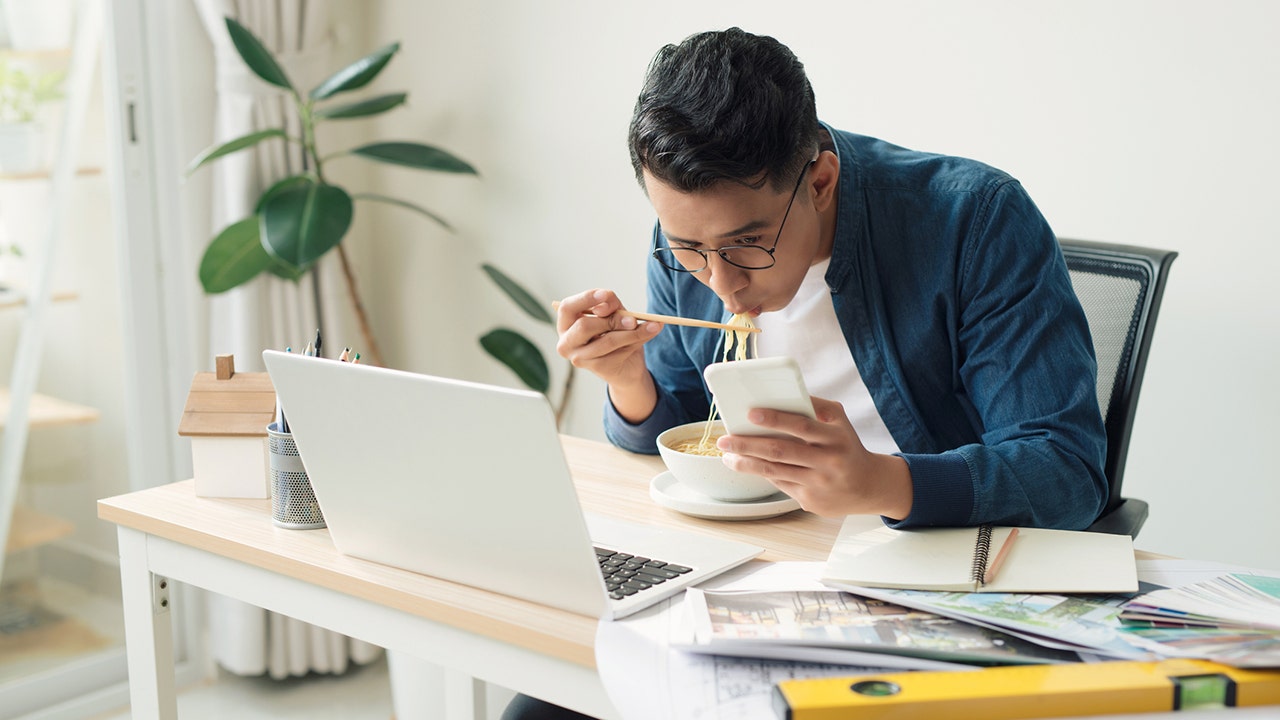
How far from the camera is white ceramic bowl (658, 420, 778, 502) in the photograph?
1.29m

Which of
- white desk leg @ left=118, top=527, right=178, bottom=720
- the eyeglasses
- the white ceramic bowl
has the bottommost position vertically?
white desk leg @ left=118, top=527, right=178, bottom=720

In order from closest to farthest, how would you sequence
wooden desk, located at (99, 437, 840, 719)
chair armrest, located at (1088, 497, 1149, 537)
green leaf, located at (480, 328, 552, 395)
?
wooden desk, located at (99, 437, 840, 719) < chair armrest, located at (1088, 497, 1149, 537) < green leaf, located at (480, 328, 552, 395)

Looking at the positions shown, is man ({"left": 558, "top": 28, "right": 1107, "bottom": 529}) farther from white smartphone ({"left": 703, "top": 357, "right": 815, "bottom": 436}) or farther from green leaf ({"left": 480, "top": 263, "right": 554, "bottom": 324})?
green leaf ({"left": 480, "top": 263, "right": 554, "bottom": 324})

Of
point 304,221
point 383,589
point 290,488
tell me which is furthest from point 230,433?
point 304,221

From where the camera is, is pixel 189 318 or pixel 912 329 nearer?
pixel 912 329

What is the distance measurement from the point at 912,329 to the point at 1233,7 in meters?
0.96

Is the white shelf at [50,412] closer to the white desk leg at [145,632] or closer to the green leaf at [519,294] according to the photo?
the green leaf at [519,294]

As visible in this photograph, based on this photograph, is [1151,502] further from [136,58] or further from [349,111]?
[136,58]

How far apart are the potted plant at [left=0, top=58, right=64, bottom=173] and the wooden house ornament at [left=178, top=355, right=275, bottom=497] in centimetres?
143

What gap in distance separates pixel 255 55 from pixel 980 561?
204cm

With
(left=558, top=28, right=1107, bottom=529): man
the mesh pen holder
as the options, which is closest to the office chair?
(left=558, top=28, right=1107, bottom=529): man

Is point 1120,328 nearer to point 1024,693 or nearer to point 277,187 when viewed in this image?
point 1024,693

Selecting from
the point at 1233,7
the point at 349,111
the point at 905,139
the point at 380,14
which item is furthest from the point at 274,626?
the point at 1233,7

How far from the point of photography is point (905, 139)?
227 centimetres
